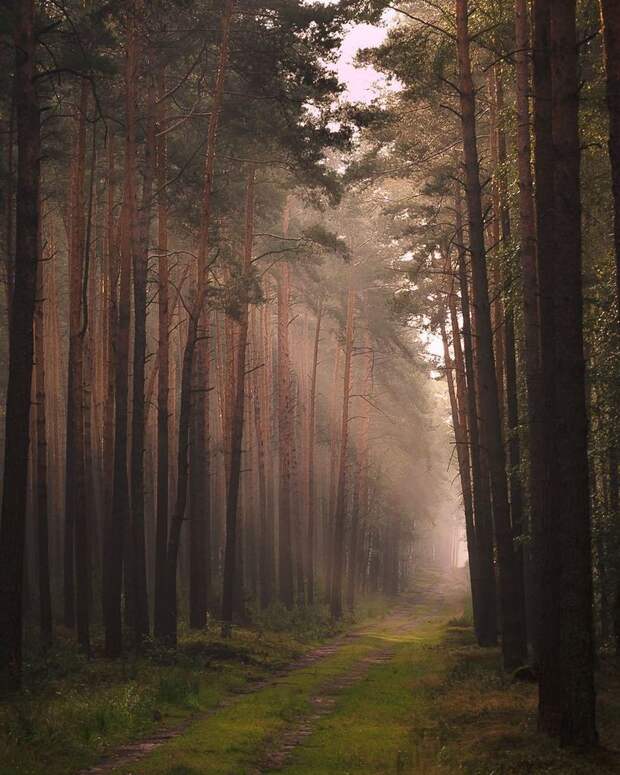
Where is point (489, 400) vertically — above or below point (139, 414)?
below

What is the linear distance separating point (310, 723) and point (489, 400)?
683 centimetres

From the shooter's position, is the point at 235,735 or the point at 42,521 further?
the point at 42,521

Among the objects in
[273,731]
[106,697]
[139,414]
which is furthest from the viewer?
[139,414]

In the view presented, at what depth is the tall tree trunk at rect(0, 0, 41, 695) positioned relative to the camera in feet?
39.8

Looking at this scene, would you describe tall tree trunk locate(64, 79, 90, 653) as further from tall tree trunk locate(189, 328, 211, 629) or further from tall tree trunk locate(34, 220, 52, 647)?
tall tree trunk locate(189, 328, 211, 629)

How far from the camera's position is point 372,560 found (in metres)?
62.6

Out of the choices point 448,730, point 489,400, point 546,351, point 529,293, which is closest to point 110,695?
point 448,730

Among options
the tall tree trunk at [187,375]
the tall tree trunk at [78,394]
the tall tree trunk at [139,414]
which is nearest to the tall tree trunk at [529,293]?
the tall tree trunk at [187,375]

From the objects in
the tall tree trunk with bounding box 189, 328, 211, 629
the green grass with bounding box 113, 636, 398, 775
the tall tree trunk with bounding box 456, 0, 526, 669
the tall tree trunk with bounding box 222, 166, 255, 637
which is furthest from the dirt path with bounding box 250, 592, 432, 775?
the tall tree trunk with bounding box 189, 328, 211, 629

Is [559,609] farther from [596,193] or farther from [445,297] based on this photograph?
[445,297]

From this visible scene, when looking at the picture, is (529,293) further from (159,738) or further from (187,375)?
(159,738)

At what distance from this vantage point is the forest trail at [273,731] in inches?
368

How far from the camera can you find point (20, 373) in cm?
1234

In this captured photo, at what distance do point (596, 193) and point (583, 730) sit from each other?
9914 millimetres
